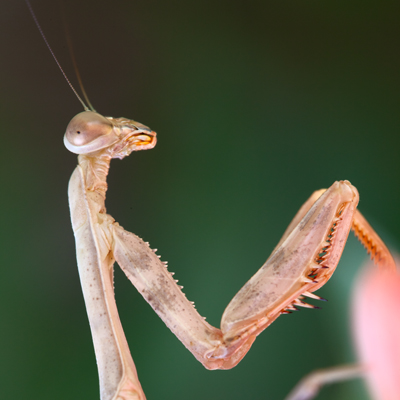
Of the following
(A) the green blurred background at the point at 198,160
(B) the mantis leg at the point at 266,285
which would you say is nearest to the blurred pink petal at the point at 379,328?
(A) the green blurred background at the point at 198,160

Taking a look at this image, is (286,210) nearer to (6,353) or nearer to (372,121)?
(372,121)

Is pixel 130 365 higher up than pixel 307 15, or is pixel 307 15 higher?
pixel 307 15

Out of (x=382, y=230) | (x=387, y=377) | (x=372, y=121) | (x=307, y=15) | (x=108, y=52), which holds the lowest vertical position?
(x=387, y=377)

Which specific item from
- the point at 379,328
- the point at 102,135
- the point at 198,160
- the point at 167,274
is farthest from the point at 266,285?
the point at 198,160

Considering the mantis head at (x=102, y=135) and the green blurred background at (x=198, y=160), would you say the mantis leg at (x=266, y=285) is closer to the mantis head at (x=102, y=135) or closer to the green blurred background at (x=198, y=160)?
the mantis head at (x=102, y=135)

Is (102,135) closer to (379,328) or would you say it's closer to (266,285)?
(266,285)

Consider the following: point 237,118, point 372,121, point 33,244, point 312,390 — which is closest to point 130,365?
point 312,390

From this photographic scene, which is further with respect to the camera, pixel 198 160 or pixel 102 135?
pixel 198 160
